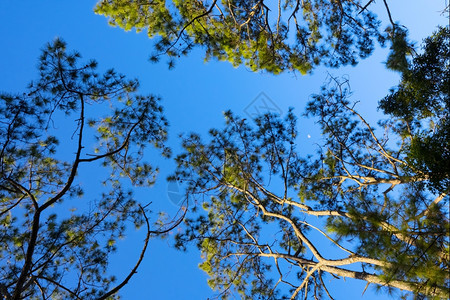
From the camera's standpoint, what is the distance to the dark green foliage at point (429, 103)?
3.91m

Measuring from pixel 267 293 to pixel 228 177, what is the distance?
259 centimetres

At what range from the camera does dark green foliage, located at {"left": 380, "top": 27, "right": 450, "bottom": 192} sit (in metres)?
3.91

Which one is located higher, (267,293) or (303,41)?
(303,41)

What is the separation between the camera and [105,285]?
17.6 feet

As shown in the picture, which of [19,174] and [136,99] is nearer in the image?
[19,174]

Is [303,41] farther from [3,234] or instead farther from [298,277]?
[3,234]

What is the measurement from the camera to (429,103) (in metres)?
4.82

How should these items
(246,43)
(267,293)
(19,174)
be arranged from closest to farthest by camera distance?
(19,174) → (267,293) → (246,43)

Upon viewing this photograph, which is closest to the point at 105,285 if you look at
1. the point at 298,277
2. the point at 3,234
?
the point at 3,234

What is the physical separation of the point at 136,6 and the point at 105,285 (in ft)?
18.9

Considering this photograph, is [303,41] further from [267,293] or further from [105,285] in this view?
[105,285]

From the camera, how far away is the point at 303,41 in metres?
6.83

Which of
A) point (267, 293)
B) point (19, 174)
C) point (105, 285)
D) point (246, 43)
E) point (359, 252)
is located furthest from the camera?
point (246, 43)

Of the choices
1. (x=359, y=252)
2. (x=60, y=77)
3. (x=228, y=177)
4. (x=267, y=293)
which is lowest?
(x=359, y=252)
